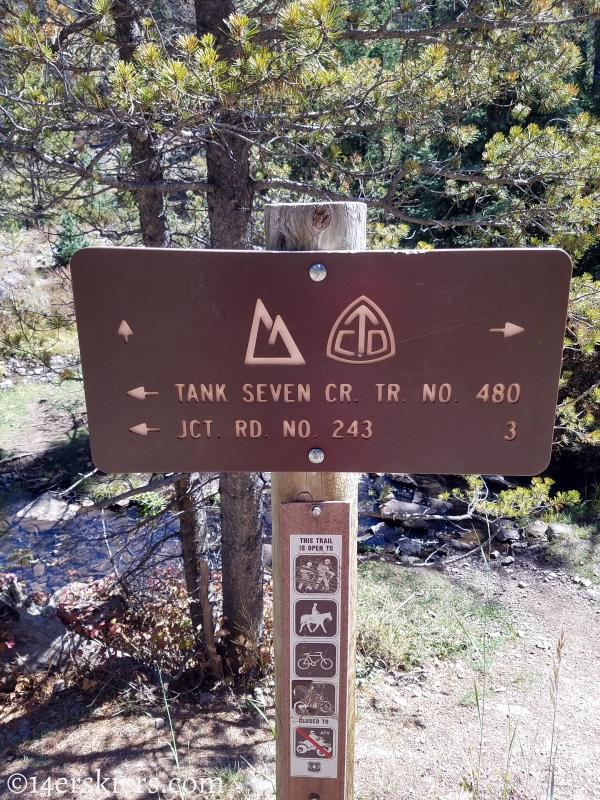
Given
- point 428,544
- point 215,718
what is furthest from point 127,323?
point 428,544

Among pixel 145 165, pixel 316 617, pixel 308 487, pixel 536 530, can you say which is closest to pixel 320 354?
pixel 308 487

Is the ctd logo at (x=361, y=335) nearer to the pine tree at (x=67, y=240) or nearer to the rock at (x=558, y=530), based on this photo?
the pine tree at (x=67, y=240)

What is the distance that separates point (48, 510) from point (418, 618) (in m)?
5.91

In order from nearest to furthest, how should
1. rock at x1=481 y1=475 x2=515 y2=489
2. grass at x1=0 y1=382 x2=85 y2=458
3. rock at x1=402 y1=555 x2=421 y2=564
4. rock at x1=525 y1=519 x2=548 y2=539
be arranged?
rock at x1=481 y1=475 x2=515 y2=489 < rock at x1=402 y1=555 x2=421 y2=564 < rock at x1=525 y1=519 x2=548 y2=539 < grass at x1=0 y1=382 x2=85 y2=458

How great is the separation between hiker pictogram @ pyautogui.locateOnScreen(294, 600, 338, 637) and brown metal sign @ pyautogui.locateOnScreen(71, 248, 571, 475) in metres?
0.39

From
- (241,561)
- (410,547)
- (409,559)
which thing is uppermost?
(241,561)

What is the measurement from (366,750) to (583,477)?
6.81m

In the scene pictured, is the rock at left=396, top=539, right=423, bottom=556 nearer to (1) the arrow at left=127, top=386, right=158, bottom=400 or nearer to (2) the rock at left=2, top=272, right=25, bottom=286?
(1) the arrow at left=127, top=386, right=158, bottom=400

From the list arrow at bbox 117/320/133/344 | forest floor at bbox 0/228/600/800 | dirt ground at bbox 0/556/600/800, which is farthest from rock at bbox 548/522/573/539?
arrow at bbox 117/320/133/344

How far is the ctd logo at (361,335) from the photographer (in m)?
1.26

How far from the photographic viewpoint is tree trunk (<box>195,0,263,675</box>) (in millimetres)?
3234

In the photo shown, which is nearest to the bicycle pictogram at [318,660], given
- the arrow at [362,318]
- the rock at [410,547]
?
the arrow at [362,318]

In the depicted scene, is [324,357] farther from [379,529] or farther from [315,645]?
[379,529]

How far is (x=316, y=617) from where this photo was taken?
58.0 inches
